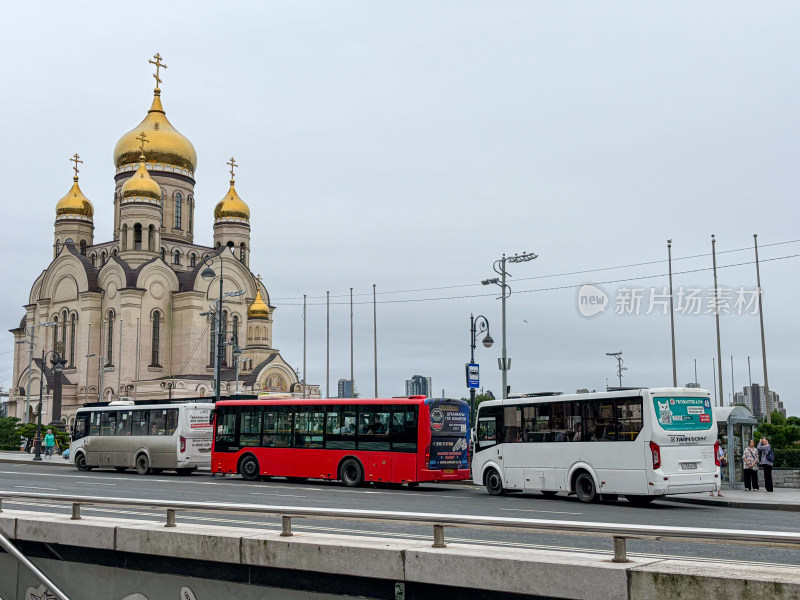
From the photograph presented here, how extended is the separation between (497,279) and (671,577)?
89.2 ft

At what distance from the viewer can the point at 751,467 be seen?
73.5 ft

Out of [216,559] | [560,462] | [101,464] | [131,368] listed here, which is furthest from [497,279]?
[131,368]

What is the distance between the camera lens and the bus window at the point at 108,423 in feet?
105

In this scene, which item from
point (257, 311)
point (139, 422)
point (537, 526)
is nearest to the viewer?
point (537, 526)

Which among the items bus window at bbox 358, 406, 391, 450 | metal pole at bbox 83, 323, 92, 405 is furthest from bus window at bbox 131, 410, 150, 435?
metal pole at bbox 83, 323, 92, 405

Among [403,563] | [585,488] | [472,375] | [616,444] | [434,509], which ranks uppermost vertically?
[472,375]

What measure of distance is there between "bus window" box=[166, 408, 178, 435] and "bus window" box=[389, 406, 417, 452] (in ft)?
31.3

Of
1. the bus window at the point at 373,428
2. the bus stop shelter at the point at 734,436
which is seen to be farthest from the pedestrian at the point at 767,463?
the bus window at the point at 373,428

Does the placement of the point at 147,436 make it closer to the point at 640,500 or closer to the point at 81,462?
the point at 81,462

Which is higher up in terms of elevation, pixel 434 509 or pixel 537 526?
pixel 537 526

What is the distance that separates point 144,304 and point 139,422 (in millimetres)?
43943

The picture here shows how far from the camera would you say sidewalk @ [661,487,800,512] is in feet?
62.0

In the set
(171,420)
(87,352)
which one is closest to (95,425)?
(171,420)

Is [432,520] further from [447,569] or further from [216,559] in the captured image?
[216,559]
